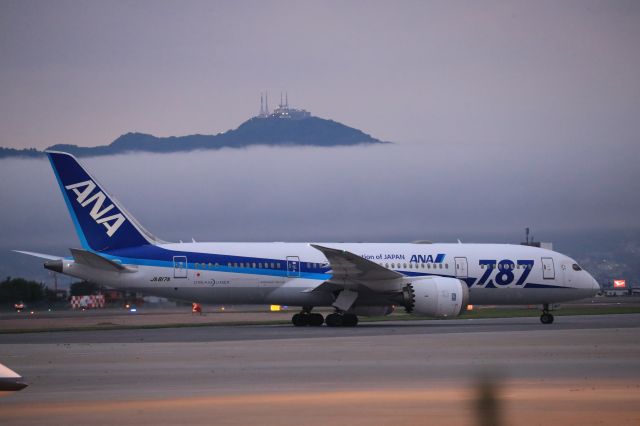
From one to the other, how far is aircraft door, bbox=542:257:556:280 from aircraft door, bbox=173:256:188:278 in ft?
45.8

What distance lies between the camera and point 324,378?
1730 cm

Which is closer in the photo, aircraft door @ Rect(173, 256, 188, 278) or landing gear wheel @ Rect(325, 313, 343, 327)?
landing gear wheel @ Rect(325, 313, 343, 327)

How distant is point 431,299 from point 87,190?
1292 centimetres

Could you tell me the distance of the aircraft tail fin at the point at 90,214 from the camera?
3641 centimetres

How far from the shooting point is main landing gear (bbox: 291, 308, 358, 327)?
3597cm

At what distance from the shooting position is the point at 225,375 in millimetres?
18062

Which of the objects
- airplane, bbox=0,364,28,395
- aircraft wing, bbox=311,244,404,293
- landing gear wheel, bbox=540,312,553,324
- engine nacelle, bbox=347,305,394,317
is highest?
aircraft wing, bbox=311,244,404,293

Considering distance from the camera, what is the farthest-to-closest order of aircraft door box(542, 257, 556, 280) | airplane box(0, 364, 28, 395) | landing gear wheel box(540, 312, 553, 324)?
aircraft door box(542, 257, 556, 280)
landing gear wheel box(540, 312, 553, 324)
airplane box(0, 364, 28, 395)

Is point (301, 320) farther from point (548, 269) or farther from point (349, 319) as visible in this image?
point (548, 269)

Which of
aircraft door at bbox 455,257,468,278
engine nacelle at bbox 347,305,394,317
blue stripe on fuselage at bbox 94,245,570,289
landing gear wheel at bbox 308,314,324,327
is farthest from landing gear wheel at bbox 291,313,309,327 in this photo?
aircraft door at bbox 455,257,468,278

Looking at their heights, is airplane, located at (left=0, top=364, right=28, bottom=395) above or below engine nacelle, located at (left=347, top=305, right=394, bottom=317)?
below

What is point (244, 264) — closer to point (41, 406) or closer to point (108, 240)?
point (108, 240)

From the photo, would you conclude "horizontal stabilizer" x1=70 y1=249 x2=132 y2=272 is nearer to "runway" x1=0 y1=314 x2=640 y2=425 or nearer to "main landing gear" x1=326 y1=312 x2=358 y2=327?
"runway" x1=0 y1=314 x2=640 y2=425

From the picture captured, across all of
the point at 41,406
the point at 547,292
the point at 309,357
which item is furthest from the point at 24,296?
the point at 41,406
